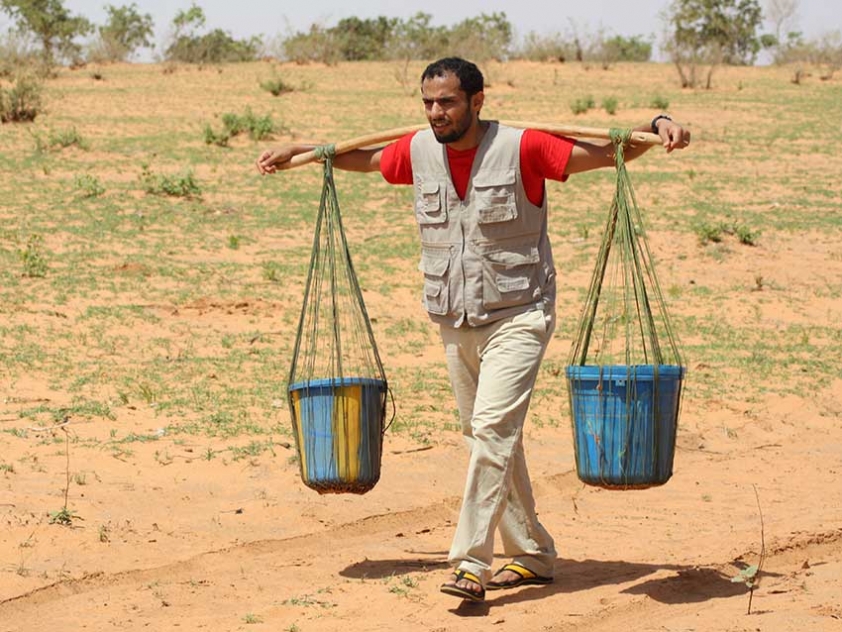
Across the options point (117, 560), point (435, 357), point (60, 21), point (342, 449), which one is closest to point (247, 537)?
point (117, 560)

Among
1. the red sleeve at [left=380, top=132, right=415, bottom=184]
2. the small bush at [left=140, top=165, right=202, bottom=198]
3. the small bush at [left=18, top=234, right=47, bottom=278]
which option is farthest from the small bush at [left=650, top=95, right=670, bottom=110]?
the red sleeve at [left=380, top=132, right=415, bottom=184]

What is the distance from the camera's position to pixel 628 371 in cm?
462

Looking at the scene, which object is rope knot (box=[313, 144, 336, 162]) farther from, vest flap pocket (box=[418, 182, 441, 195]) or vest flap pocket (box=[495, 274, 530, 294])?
vest flap pocket (box=[495, 274, 530, 294])

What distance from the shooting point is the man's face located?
4496 mm

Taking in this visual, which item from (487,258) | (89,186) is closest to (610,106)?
(89,186)

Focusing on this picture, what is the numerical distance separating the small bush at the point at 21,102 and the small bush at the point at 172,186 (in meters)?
3.84

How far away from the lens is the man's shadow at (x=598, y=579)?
15.6ft

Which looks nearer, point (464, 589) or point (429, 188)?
point (464, 589)

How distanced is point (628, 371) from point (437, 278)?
28.6 inches

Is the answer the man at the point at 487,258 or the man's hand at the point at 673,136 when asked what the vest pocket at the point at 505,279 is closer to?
the man at the point at 487,258

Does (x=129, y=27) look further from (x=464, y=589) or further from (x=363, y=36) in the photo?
(x=464, y=589)

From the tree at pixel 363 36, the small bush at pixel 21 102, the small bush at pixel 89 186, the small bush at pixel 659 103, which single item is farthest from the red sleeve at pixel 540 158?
the tree at pixel 363 36

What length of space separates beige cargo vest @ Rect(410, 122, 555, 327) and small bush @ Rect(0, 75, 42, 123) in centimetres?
1341

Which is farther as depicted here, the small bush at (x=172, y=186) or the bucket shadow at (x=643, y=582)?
the small bush at (x=172, y=186)
